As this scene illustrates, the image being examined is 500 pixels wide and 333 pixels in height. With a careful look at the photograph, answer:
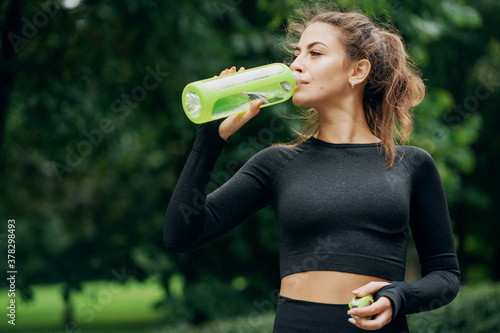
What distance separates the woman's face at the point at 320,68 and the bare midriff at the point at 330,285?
0.55m

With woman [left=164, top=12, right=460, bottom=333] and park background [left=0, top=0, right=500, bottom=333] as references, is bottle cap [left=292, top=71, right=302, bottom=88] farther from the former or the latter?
park background [left=0, top=0, right=500, bottom=333]

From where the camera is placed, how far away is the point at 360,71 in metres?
2.05

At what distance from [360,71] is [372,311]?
821 mm

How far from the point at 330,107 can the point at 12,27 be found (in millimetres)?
4294

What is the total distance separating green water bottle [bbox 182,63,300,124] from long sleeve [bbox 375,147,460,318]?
464mm

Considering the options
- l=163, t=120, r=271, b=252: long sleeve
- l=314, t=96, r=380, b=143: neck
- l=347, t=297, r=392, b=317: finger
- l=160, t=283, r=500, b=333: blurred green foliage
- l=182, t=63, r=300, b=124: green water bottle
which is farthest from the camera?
l=160, t=283, r=500, b=333: blurred green foliage

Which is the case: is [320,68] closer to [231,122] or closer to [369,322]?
[231,122]

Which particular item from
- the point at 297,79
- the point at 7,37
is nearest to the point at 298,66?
the point at 297,79

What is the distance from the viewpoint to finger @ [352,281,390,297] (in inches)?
65.5

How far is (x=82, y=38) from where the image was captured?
231 inches

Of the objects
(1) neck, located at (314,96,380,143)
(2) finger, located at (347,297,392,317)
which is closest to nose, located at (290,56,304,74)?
(1) neck, located at (314,96,380,143)

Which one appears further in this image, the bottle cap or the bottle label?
the bottle cap

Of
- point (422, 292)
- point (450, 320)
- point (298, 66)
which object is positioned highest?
point (298, 66)

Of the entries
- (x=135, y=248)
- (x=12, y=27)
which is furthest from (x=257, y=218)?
(x=12, y=27)
